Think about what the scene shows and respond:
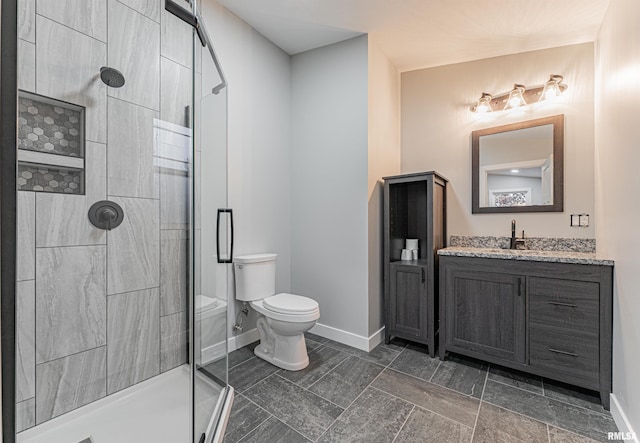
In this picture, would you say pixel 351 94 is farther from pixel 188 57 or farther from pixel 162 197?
pixel 162 197

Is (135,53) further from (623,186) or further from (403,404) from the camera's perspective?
(623,186)

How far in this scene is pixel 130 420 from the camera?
140 centimetres

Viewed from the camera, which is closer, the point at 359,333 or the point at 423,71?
the point at 359,333

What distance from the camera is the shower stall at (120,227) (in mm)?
1312

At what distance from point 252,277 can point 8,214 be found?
176 centimetres

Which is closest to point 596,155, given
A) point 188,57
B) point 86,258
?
point 188,57

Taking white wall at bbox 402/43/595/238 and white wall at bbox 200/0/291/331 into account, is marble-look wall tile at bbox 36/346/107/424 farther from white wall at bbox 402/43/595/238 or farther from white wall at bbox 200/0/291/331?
white wall at bbox 402/43/595/238

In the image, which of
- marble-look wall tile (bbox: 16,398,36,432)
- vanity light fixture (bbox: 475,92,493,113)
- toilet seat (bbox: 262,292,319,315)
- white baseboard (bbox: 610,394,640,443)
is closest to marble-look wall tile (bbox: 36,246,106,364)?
marble-look wall tile (bbox: 16,398,36,432)

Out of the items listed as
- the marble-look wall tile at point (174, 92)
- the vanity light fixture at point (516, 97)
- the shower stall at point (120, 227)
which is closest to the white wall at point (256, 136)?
the shower stall at point (120, 227)

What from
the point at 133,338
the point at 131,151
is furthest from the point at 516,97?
the point at 133,338

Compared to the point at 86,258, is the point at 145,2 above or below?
above

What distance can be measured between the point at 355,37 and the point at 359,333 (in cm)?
255

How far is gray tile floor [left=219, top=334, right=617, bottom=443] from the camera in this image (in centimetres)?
146

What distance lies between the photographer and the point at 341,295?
256 centimetres
